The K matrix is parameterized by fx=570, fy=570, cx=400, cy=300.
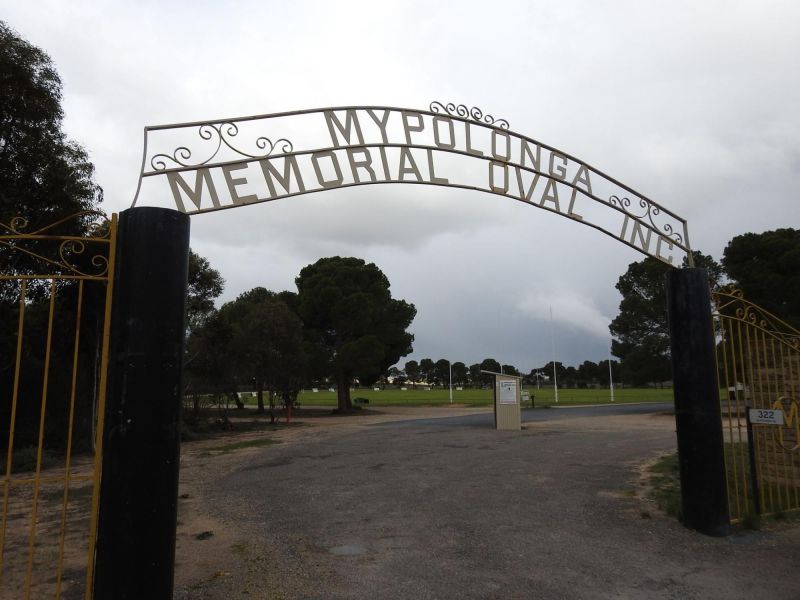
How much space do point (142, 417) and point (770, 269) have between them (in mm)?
32221

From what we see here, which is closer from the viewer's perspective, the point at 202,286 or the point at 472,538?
the point at 472,538

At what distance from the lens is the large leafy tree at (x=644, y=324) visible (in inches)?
1196

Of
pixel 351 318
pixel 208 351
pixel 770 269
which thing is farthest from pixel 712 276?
pixel 208 351

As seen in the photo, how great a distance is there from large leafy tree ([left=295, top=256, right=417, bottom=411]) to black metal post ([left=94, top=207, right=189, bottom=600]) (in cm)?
2885

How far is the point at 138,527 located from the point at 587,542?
14.2 ft

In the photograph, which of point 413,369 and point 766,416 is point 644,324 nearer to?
point 766,416

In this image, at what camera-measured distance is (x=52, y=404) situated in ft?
53.5

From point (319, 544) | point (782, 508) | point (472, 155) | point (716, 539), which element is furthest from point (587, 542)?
point (472, 155)

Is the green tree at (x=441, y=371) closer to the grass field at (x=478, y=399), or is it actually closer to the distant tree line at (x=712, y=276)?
the grass field at (x=478, y=399)

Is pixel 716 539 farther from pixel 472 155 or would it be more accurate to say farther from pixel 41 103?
pixel 41 103

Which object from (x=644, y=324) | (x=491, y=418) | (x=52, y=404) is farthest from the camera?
(x=644, y=324)

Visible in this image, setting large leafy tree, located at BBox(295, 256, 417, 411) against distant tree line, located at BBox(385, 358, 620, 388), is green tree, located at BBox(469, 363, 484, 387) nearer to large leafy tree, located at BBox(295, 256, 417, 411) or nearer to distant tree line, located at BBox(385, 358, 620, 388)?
distant tree line, located at BBox(385, 358, 620, 388)

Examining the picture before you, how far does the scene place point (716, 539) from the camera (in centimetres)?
591

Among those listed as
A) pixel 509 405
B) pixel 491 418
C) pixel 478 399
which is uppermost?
pixel 509 405
